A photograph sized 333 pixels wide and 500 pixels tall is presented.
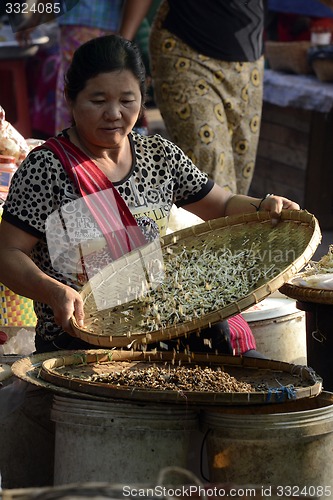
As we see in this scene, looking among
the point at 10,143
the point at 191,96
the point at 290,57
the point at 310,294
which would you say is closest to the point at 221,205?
the point at 310,294

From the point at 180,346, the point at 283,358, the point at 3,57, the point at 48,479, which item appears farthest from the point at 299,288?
the point at 3,57

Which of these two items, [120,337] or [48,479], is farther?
[48,479]

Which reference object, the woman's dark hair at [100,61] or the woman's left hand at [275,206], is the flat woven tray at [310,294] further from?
the woman's dark hair at [100,61]

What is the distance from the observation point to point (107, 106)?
2967mm

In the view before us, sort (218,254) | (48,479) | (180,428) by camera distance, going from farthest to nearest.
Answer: (218,254)
(48,479)
(180,428)

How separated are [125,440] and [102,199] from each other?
0.84 m

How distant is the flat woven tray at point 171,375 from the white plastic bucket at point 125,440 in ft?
0.12

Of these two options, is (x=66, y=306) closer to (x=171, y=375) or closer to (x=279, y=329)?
(x=171, y=375)

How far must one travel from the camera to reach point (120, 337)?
103 inches

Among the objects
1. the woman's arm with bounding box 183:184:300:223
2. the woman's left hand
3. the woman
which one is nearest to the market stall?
the woman's arm with bounding box 183:184:300:223

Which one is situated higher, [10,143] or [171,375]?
[10,143]

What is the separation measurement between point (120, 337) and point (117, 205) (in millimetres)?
558

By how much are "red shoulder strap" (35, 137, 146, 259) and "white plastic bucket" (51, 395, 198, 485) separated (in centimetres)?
67

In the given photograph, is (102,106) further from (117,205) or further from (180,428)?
(180,428)
